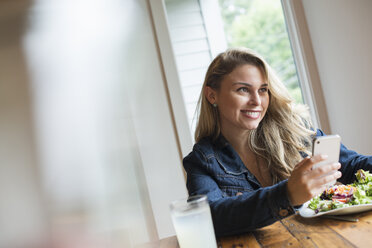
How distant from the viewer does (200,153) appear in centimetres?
130

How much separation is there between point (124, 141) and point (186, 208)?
151 cm

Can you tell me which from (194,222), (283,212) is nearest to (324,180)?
(283,212)

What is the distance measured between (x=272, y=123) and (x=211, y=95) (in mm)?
304

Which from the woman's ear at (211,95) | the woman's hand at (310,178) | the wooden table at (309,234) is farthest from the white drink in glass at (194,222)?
the woman's ear at (211,95)

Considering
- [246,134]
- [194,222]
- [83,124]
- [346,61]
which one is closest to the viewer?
[194,222]

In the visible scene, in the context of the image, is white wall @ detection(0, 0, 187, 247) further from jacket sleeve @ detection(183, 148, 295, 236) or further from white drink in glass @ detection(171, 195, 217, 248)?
white drink in glass @ detection(171, 195, 217, 248)

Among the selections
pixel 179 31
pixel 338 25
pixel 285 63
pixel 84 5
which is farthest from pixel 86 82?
pixel 338 25

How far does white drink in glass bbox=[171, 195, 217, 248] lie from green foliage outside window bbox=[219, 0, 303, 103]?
170 cm

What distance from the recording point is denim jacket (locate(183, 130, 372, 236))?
2.88ft

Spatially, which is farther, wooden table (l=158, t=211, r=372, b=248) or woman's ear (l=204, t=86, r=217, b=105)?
woman's ear (l=204, t=86, r=217, b=105)

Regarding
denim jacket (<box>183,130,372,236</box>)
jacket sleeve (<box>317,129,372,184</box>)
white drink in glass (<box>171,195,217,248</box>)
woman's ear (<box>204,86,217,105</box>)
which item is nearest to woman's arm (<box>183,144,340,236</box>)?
denim jacket (<box>183,130,372,236</box>)

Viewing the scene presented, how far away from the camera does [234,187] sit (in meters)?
1.27

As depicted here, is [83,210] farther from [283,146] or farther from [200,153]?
[283,146]

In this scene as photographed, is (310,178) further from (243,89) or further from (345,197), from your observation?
(243,89)
